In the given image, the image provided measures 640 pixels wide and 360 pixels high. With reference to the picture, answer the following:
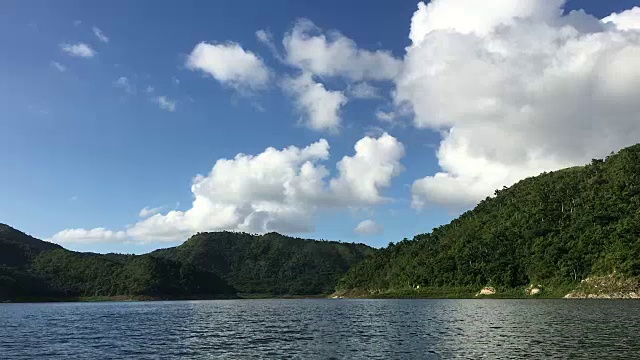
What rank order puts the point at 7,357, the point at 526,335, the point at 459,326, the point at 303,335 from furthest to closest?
the point at 459,326 → the point at 303,335 → the point at 526,335 → the point at 7,357

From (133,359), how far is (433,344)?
3950 cm

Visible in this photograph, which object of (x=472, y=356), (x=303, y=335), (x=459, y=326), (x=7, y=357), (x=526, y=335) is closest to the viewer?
(x=472, y=356)

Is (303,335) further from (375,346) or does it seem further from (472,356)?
(472,356)

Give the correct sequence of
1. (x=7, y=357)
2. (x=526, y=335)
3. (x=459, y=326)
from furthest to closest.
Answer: (x=459, y=326)
(x=526, y=335)
(x=7, y=357)

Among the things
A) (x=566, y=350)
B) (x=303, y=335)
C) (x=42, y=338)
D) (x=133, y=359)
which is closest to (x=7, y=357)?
(x=133, y=359)

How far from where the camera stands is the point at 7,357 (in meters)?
67.2

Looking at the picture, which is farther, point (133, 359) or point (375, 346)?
point (375, 346)

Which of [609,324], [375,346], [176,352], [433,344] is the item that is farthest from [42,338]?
[609,324]

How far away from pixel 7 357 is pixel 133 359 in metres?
19.2

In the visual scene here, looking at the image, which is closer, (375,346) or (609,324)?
(375,346)

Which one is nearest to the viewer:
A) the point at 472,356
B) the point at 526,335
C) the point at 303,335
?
the point at 472,356

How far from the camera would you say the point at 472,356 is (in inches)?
2339

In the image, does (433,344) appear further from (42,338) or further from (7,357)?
(42,338)

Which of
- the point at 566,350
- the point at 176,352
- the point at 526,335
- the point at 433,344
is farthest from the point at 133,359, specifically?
the point at 526,335
